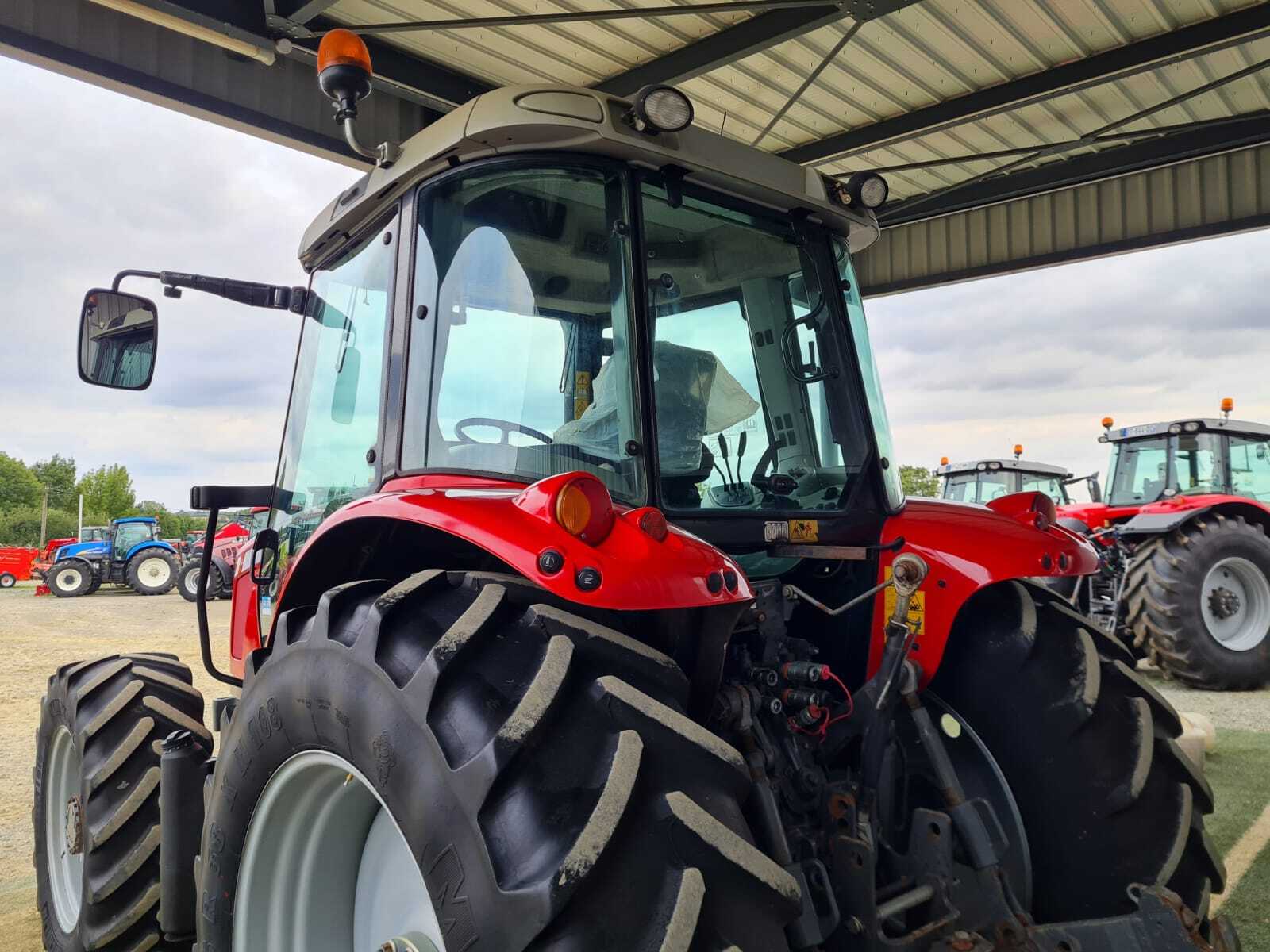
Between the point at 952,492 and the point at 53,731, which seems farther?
the point at 952,492

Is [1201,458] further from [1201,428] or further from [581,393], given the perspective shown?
[581,393]

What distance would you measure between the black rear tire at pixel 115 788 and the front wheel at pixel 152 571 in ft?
61.8

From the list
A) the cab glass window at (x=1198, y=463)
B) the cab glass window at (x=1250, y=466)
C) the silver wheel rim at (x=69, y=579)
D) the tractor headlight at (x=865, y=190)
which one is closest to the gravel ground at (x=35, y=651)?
the silver wheel rim at (x=69, y=579)

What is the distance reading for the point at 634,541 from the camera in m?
1.48

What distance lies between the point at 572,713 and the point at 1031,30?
6.35 metres

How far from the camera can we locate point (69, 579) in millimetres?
19703

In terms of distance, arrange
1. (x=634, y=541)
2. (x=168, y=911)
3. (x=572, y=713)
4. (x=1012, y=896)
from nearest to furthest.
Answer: (x=572, y=713) → (x=634, y=541) → (x=1012, y=896) → (x=168, y=911)

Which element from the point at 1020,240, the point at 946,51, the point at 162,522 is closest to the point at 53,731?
the point at 946,51

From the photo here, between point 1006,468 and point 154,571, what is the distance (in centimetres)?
1703

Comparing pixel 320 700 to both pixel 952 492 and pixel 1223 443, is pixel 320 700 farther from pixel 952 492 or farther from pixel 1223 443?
pixel 952 492

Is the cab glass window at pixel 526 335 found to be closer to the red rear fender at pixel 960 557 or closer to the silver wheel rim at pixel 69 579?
the red rear fender at pixel 960 557

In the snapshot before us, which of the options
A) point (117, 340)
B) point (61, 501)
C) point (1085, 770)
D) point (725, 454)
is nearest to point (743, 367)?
point (725, 454)

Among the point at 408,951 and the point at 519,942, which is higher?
the point at 519,942

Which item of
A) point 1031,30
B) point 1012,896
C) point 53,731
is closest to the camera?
point 1012,896
